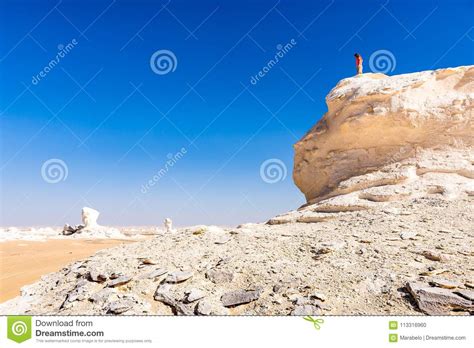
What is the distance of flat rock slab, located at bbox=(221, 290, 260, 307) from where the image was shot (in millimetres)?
4117

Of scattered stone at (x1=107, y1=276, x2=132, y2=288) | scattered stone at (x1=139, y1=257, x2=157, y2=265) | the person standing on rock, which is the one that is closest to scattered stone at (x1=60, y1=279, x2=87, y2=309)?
scattered stone at (x1=107, y1=276, x2=132, y2=288)

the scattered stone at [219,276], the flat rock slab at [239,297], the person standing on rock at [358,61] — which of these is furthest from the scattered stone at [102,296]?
the person standing on rock at [358,61]

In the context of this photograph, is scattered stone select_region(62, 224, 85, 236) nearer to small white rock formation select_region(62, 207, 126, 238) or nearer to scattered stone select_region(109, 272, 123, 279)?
small white rock formation select_region(62, 207, 126, 238)

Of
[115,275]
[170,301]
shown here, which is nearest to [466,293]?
[170,301]

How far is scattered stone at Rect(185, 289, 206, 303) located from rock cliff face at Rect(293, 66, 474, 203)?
4.51 metres

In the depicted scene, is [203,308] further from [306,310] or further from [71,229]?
[71,229]

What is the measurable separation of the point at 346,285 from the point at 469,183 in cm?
458

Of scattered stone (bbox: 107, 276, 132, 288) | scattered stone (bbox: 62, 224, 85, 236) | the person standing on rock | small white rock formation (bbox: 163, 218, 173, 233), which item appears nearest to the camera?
scattered stone (bbox: 107, 276, 132, 288)

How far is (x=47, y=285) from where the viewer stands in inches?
236

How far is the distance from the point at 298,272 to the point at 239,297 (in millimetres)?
877

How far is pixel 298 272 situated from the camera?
181 inches

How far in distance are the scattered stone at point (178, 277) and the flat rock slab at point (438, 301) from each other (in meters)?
2.76

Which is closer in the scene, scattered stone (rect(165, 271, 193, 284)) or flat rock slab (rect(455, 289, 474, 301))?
flat rock slab (rect(455, 289, 474, 301))
